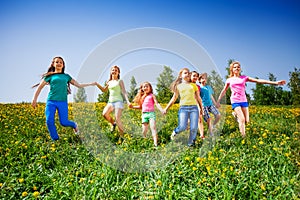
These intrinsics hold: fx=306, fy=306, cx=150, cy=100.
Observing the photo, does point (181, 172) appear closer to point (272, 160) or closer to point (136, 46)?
point (272, 160)

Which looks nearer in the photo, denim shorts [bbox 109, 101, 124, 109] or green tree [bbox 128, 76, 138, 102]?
denim shorts [bbox 109, 101, 124, 109]

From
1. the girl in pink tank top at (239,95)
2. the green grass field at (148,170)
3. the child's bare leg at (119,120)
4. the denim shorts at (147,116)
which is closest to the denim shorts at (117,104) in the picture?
the child's bare leg at (119,120)

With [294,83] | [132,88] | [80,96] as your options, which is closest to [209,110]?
[132,88]

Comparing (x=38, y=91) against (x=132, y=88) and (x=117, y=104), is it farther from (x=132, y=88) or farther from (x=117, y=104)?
(x=132, y=88)

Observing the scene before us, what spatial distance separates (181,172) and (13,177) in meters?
2.49

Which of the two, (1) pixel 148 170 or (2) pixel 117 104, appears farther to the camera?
(2) pixel 117 104

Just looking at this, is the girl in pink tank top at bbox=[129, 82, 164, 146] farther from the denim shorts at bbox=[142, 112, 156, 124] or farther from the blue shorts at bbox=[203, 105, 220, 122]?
the blue shorts at bbox=[203, 105, 220, 122]

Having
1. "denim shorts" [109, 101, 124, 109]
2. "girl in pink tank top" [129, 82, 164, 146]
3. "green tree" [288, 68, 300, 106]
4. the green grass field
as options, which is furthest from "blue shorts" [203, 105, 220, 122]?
"green tree" [288, 68, 300, 106]

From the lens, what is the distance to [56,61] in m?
7.34

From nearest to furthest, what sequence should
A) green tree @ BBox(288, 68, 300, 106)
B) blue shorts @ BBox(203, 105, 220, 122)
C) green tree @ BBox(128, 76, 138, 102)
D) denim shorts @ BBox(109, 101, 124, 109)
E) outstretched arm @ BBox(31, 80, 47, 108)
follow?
1. outstretched arm @ BBox(31, 80, 47, 108)
2. denim shorts @ BBox(109, 101, 124, 109)
3. blue shorts @ BBox(203, 105, 220, 122)
4. green tree @ BBox(128, 76, 138, 102)
5. green tree @ BBox(288, 68, 300, 106)

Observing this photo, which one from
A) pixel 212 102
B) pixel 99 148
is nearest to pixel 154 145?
pixel 99 148

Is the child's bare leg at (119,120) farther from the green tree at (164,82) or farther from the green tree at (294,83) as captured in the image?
the green tree at (294,83)

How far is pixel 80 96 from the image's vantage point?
7.85 meters

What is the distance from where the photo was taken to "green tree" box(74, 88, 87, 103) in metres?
7.68
